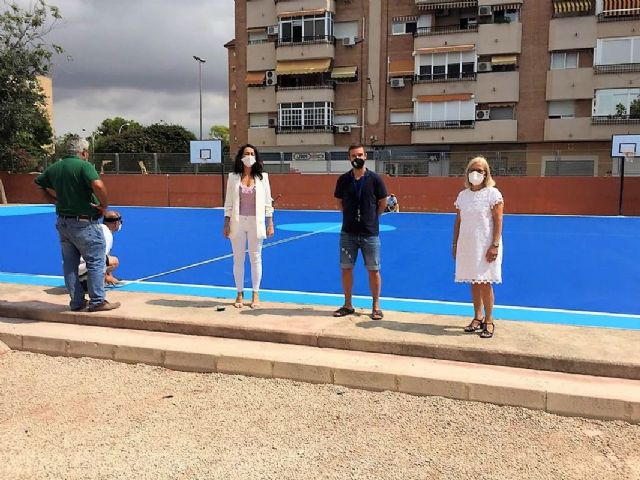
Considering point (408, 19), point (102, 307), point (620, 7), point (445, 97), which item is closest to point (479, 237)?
point (102, 307)

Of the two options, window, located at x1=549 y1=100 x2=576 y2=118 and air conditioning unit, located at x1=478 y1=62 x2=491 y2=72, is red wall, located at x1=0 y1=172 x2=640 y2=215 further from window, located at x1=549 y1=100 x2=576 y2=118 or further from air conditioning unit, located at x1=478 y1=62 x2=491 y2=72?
air conditioning unit, located at x1=478 y1=62 x2=491 y2=72

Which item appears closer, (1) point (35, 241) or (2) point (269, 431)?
(2) point (269, 431)

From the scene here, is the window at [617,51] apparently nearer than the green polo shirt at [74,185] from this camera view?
No

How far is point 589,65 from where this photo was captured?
34.9m

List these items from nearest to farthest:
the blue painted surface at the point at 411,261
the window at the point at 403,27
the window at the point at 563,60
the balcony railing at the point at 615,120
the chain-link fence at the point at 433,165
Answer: the blue painted surface at the point at 411,261, the chain-link fence at the point at 433,165, the balcony railing at the point at 615,120, the window at the point at 563,60, the window at the point at 403,27

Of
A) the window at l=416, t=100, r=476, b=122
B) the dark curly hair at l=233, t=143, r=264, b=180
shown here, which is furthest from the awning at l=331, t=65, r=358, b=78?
the dark curly hair at l=233, t=143, r=264, b=180

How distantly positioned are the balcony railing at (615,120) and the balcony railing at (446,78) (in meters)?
7.88

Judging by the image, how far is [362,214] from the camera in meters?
5.80

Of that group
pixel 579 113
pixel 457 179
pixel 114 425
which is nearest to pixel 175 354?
pixel 114 425

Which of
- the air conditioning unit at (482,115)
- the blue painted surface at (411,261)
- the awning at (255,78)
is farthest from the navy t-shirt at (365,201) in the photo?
the awning at (255,78)

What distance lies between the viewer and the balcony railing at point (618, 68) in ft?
111

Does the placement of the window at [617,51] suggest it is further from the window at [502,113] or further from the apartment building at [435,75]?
the window at [502,113]

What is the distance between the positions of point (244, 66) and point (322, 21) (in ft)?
23.6

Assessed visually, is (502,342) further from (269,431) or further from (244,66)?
(244,66)
